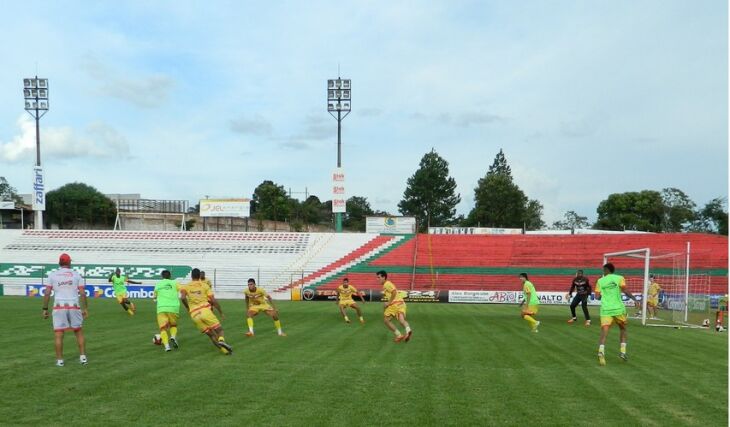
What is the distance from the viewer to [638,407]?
7848mm

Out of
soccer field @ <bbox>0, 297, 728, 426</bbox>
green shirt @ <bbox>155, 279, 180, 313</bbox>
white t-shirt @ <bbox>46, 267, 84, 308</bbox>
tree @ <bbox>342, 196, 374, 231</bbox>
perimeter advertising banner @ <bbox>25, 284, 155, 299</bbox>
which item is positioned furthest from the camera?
tree @ <bbox>342, 196, 374, 231</bbox>

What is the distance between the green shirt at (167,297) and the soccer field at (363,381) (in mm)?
904

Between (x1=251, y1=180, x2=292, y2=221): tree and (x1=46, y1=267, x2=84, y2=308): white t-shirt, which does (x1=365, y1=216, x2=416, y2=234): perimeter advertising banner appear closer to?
(x1=251, y1=180, x2=292, y2=221): tree

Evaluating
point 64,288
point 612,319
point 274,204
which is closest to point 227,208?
point 274,204

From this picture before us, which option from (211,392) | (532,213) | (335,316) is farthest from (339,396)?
(532,213)

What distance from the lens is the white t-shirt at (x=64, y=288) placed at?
34.6 ft

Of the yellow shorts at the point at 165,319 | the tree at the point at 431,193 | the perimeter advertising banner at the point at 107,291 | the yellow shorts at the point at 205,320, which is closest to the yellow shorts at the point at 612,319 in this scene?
the yellow shorts at the point at 205,320

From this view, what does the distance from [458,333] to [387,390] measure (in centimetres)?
891

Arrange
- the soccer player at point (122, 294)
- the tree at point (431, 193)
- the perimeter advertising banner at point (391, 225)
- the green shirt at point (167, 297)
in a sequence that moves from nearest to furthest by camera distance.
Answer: the green shirt at point (167, 297) → the soccer player at point (122, 294) → the perimeter advertising banner at point (391, 225) → the tree at point (431, 193)

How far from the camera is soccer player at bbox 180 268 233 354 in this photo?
40.3 feet

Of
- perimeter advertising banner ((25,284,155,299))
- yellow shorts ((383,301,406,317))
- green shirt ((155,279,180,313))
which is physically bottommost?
perimeter advertising banner ((25,284,155,299))

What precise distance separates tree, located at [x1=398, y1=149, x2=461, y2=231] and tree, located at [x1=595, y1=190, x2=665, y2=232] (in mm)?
23953

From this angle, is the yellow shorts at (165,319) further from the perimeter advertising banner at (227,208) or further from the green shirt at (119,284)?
the perimeter advertising banner at (227,208)

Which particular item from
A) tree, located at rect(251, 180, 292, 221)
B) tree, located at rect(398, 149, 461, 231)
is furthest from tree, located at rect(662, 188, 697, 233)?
tree, located at rect(251, 180, 292, 221)
